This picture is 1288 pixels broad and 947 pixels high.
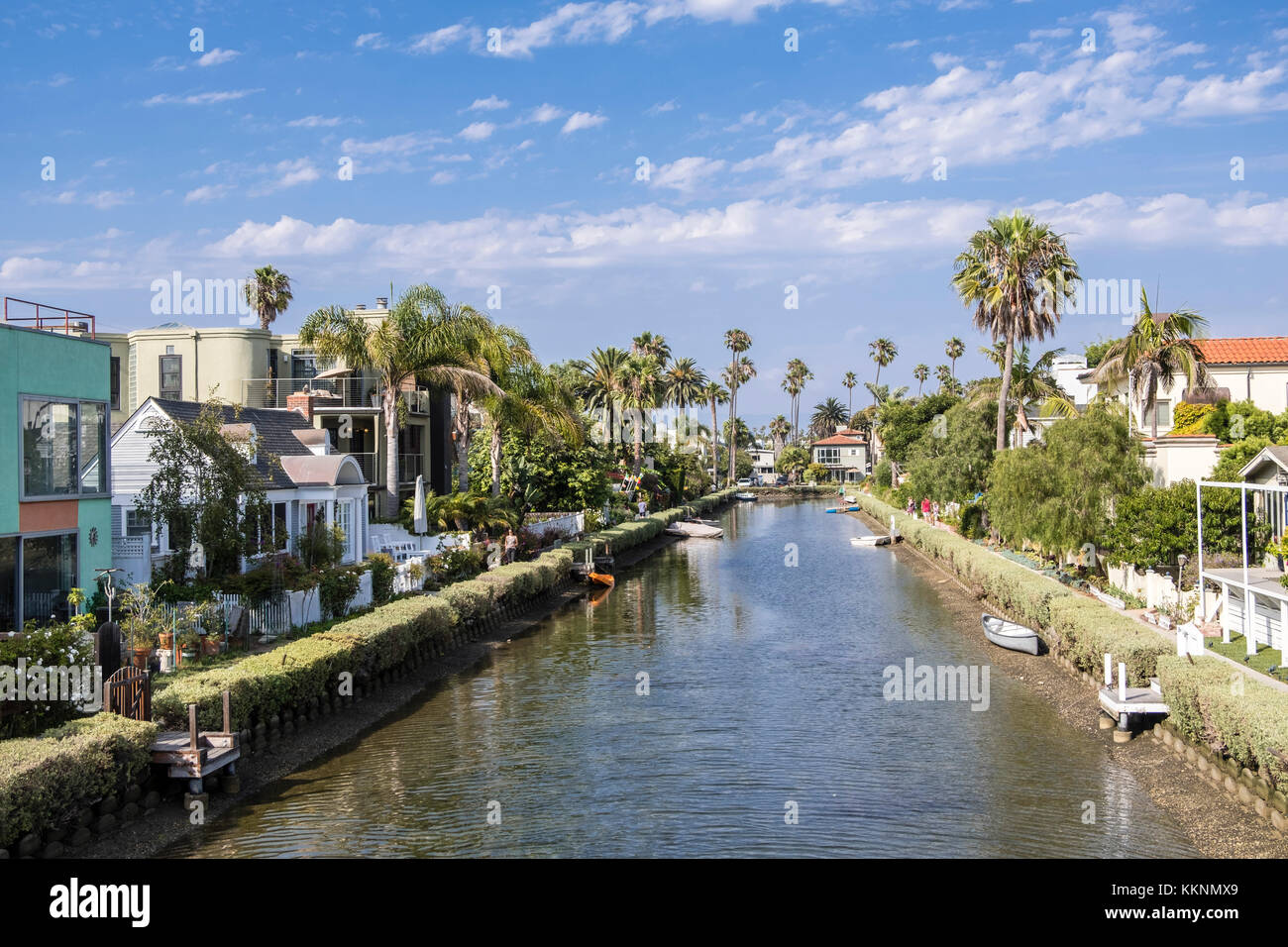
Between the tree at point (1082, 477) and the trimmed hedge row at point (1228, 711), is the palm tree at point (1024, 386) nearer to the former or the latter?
the tree at point (1082, 477)

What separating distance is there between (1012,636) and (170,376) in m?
39.1

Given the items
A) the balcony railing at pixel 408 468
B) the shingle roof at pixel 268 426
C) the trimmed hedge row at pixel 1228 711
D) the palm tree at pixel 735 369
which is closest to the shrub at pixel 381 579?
the shingle roof at pixel 268 426

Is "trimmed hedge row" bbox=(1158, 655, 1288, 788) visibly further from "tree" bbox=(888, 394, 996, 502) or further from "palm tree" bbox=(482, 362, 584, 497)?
"tree" bbox=(888, 394, 996, 502)

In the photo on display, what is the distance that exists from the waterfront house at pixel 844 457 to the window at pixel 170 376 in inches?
4926

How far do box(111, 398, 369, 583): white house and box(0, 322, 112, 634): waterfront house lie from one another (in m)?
1.48

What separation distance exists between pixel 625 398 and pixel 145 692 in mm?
66544

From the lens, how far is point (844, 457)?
16550 centimetres

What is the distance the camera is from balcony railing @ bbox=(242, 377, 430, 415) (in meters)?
45.6

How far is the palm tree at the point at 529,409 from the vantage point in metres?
48.4

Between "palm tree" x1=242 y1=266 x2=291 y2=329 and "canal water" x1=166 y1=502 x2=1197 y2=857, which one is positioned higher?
"palm tree" x1=242 y1=266 x2=291 y2=329

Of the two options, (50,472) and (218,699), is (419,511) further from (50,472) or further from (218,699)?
(218,699)

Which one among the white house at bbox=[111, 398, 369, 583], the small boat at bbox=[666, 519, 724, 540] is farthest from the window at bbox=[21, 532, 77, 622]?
the small boat at bbox=[666, 519, 724, 540]
